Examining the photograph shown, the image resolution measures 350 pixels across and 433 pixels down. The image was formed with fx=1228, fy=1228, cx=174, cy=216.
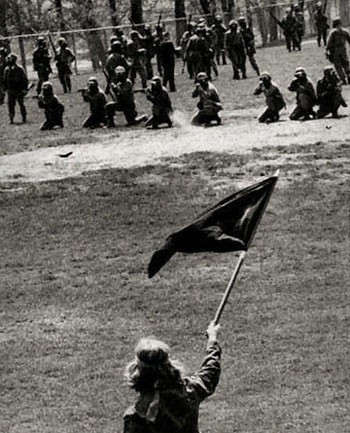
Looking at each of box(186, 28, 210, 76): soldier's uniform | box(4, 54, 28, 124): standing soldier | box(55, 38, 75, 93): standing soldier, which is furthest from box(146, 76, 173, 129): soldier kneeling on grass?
box(55, 38, 75, 93): standing soldier

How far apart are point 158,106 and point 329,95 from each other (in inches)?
152

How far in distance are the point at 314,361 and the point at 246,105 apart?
19010mm

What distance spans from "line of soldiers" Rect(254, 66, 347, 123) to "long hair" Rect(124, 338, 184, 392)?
19882 millimetres

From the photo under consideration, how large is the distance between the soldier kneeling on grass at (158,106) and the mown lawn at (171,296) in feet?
16.4

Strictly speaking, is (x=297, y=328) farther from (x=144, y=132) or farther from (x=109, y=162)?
(x=144, y=132)

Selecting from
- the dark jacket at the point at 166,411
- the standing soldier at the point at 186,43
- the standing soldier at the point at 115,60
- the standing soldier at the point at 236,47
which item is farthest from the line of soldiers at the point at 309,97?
the dark jacket at the point at 166,411

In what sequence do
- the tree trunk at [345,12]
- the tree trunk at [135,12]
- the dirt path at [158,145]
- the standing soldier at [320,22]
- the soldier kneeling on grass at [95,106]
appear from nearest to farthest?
the dirt path at [158,145] < the soldier kneeling on grass at [95,106] < the tree trunk at [135,12] < the standing soldier at [320,22] < the tree trunk at [345,12]

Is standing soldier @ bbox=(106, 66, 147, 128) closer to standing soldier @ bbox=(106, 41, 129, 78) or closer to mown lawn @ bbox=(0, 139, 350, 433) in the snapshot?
standing soldier @ bbox=(106, 41, 129, 78)

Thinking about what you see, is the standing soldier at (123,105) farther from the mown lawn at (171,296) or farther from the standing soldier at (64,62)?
the standing soldier at (64,62)

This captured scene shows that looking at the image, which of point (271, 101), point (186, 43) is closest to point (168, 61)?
point (186, 43)

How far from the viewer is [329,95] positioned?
25.8 metres

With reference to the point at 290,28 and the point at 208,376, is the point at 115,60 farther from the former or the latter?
the point at 208,376

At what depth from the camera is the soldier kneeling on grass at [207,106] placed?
2691cm

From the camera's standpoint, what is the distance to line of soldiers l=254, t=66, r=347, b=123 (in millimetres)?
25797
